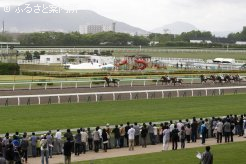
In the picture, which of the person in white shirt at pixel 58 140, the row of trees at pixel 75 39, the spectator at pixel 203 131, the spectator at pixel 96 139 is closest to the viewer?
the person in white shirt at pixel 58 140

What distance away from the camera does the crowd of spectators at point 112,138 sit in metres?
12.1

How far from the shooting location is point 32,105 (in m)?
21.1

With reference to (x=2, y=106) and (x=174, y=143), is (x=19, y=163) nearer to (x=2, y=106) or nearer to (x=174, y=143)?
(x=174, y=143)

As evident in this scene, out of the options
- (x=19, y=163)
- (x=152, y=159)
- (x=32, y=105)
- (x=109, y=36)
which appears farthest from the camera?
(x=109, y=36)

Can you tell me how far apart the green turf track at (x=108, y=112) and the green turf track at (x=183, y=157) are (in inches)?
162

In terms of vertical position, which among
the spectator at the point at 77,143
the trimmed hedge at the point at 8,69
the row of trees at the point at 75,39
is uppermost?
the row of trees at the point at 75,39

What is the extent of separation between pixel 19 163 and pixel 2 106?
9591 millimetres

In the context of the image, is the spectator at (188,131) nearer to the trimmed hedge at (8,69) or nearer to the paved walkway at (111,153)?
the paved walkway at (111,153)

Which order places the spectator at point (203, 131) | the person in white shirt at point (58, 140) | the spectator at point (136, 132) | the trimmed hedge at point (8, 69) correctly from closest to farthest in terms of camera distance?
the person in white shirt at point (58, 140), the spectator at point (136, 132), the spectator at point (203, 131), the trimmed hedge at point (8, 69)


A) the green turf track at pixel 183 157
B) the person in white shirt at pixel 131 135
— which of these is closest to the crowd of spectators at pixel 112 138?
the person in white shirt at pixel 131 135

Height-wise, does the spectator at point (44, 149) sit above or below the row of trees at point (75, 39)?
below

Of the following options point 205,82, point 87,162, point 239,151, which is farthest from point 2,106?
point 205,82

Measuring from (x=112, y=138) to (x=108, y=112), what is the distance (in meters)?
5.00

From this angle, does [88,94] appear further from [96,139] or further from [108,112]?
[96,139]
